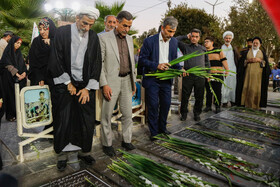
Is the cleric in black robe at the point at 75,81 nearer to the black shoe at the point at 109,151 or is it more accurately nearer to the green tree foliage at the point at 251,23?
the black shoe at the point at 109,151

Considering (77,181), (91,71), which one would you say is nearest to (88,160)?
(77,181)

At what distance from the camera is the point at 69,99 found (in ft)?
9.41

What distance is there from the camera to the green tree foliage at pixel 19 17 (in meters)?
10.0

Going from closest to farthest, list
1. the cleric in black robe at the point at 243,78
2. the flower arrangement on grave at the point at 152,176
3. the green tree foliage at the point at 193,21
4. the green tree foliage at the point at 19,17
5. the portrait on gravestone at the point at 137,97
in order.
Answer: the flower arrangement on grave at the point at 152,176 → the portrait on gravestone at the point at 137,97 → the cleric in black robe at the point at 243,78 → the green tree foliage at the point at 19,17 → the green tree foliage at the point at 193,21

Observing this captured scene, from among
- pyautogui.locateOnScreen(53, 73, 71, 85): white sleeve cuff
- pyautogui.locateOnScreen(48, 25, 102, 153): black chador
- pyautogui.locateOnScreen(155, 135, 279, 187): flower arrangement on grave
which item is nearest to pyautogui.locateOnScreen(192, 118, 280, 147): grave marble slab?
pyautogui.locateOnScreen(155, 135, 279, 187): flower arrangement on grave

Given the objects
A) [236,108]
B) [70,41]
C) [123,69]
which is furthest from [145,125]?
[236,108]

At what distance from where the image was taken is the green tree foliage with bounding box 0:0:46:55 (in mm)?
10008

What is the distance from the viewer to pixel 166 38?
3867 millimetres

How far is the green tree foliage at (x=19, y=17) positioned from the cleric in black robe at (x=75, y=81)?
8.41 metres

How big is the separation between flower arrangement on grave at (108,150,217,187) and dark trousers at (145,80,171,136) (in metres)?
1.33

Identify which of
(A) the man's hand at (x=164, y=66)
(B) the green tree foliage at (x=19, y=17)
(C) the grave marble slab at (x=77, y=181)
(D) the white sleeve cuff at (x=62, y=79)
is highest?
(B) the green tree foliage at (x=19, y=17)

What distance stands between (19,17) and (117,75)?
9.37m

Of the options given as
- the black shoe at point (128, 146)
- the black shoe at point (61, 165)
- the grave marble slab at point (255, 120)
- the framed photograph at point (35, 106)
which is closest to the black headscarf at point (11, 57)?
the framed photograph at point (35, 106)

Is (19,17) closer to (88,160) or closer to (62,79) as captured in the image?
(62,79)
